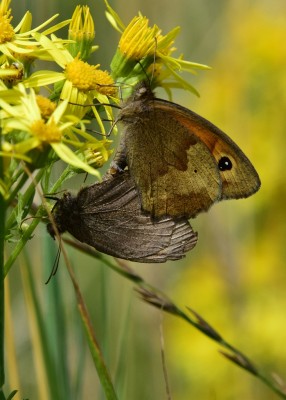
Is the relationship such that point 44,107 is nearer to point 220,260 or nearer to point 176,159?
point 176,159

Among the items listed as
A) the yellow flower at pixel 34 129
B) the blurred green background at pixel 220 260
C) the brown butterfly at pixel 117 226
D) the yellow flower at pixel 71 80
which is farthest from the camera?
the blurred green background at pixel 220 260

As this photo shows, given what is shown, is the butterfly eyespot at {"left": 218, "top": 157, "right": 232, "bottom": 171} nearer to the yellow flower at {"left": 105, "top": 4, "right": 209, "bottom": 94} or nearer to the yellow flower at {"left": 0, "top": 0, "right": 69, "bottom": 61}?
the yellow flower at {"left": 105, "top": 4, "right": 209, "bottom": 94}

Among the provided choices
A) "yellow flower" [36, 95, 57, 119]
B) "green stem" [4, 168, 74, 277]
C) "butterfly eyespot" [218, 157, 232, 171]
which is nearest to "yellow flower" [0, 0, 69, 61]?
"yellow flower" [36, 95, 57, 119]

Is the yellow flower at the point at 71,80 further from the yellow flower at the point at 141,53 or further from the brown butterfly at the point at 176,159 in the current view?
the brown butterfly at the point at 176,159

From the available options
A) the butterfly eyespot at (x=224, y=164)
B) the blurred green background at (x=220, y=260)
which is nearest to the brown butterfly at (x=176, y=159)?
the butterfly eyespot at (x=224, y=164)

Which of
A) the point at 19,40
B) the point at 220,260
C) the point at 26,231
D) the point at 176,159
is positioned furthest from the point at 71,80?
the point at 220,260

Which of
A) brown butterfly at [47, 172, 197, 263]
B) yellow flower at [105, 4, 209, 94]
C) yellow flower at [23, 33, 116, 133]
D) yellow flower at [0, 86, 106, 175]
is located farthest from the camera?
yellow flower at [105, 4, 209, 94]
